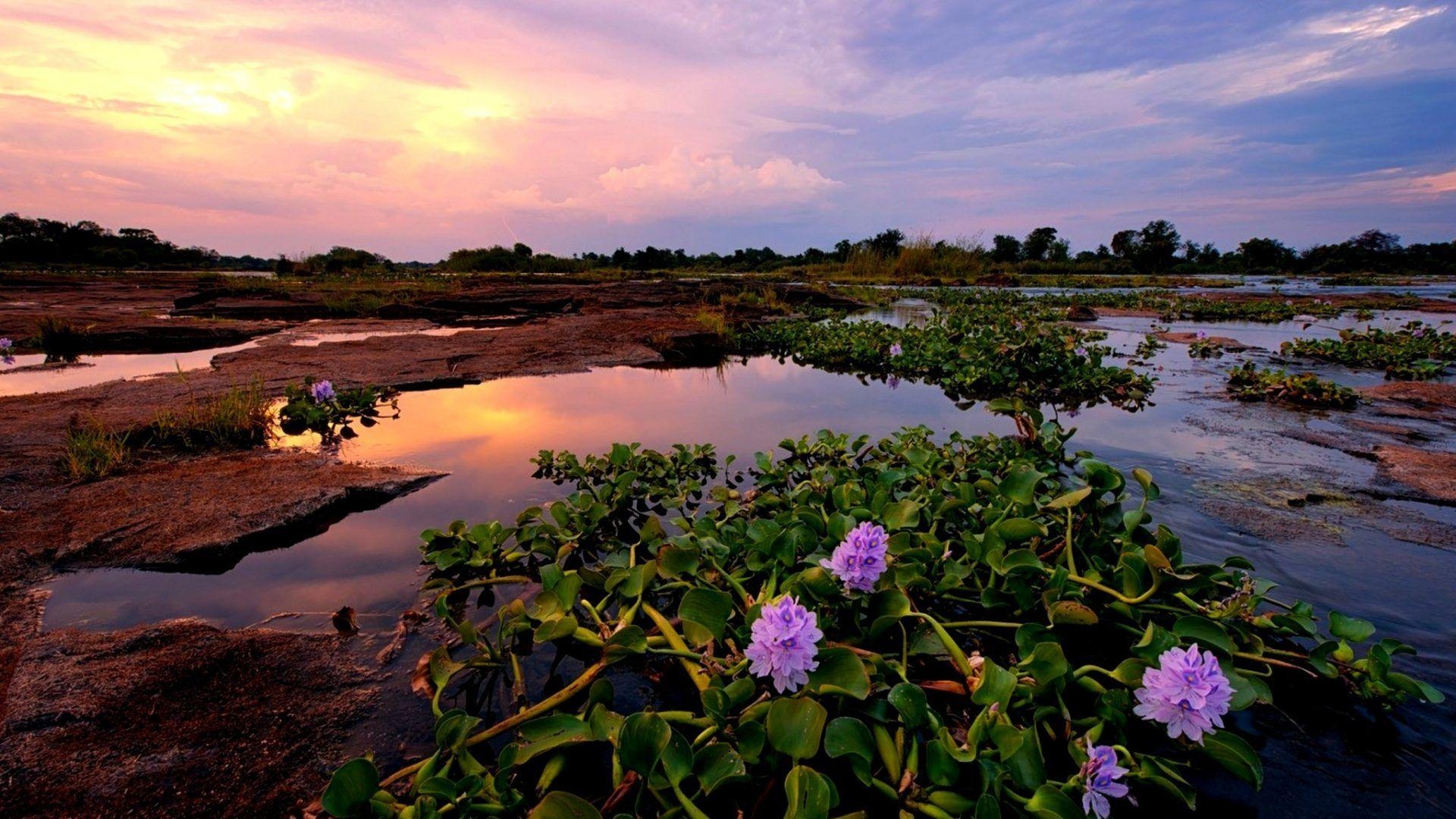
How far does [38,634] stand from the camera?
6.19 ft

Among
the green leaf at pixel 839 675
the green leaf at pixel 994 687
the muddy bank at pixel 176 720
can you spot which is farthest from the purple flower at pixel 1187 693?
the muddy bank at pixel 176 720

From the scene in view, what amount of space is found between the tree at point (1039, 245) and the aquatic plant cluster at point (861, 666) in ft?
185

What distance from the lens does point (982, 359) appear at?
6473 millimetres

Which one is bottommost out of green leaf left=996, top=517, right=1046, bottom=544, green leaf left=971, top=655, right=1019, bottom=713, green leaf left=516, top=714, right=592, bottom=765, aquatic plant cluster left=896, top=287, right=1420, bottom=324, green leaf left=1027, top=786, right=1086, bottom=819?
green leaf left=516, top=714, right=592, bottom=765

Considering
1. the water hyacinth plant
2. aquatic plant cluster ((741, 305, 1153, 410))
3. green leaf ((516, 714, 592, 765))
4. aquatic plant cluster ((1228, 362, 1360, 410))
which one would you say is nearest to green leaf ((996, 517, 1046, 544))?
green leaf ((516, 714, 592, 765))

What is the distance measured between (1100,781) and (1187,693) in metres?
0.25

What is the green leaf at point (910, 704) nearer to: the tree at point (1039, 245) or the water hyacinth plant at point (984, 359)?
the water hyacinth plant at point (984, 359)

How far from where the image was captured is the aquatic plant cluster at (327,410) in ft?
14.9

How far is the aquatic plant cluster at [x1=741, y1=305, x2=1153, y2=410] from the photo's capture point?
586 cm

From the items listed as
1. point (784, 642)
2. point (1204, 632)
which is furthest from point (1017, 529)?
point (784, 642)

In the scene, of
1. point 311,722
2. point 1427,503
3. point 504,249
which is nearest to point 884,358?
point 1427,503

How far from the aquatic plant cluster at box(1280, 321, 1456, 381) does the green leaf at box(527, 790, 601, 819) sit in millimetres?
9509

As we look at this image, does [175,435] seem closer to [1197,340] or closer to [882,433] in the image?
[882,433]

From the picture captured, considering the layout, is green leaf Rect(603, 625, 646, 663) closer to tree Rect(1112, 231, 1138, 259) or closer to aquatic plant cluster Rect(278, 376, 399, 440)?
aquatic plant cluster Rect(278, 376, 399, 440)
